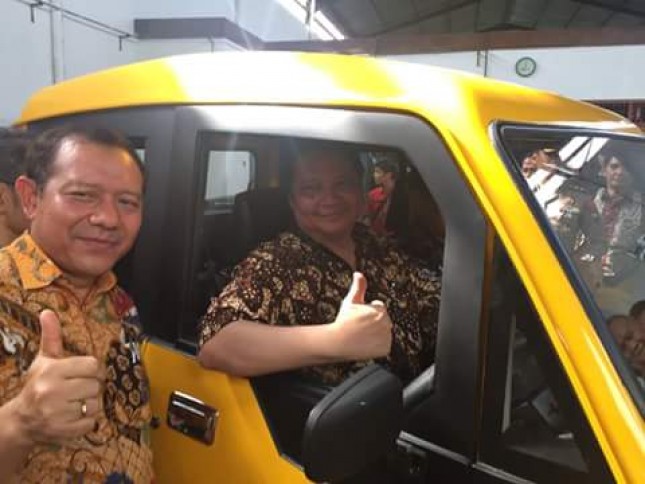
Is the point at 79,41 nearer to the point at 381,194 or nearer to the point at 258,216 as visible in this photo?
the point at 381,194

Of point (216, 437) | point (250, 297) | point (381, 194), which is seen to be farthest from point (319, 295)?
point (381, 194)

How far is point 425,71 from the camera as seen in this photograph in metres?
1.29

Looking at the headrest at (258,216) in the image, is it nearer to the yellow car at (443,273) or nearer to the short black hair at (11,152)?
the yellow car at (443,273)

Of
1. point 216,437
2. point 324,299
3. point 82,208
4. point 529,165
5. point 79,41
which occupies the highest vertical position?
point 79,41

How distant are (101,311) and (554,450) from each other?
869mm

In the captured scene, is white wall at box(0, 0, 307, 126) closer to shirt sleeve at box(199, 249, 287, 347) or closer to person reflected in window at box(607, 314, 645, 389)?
shirt sleeve at box(199, 249, 287, 347)

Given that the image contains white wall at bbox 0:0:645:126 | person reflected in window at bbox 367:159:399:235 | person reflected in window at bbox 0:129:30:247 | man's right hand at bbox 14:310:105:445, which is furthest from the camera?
white wall at bbox 0:0:645:126

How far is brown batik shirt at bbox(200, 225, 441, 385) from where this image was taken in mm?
1405

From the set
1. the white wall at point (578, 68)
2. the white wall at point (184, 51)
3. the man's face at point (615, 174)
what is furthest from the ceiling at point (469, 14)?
the man's face at point (615, 174)

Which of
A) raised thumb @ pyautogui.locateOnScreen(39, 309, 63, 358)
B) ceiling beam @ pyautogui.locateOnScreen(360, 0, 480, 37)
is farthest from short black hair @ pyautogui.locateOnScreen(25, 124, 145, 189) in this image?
ceiling beam @ pyautogui.locateOnScreen(360, 0, 480, 37)

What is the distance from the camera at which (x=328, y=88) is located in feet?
4.36

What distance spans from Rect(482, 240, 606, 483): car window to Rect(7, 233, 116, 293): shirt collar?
30.8 inches

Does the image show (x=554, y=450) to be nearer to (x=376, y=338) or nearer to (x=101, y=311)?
(x=376, y=338)

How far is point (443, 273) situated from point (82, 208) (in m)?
0.67
